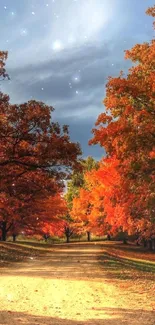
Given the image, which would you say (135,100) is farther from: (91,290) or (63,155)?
(91,290)

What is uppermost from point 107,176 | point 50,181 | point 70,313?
point 107,176

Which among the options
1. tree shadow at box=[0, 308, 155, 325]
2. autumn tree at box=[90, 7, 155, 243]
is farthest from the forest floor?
autumn tree at box=[90, 7, 155, 243]

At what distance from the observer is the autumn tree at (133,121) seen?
1917cm

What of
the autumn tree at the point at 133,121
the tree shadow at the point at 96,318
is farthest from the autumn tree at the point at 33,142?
the tree shadow at the point at 96,318

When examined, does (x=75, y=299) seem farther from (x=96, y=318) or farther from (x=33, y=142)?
(x=33, y=142)

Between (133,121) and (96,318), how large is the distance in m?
10.9

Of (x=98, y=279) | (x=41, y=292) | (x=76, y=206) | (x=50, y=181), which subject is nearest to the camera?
(x=41, y=292)

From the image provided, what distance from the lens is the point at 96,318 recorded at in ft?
33.6

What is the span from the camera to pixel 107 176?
38312mm

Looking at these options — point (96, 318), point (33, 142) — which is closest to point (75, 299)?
point (96, 318)

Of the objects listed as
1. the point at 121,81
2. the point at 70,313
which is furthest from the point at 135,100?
the point at 70,313

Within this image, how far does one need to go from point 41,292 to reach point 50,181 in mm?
10050

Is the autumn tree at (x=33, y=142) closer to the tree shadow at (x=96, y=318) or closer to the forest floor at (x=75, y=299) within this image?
the forest floor at (x=75, y=299)

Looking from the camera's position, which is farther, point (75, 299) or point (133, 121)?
point (133, 121)
